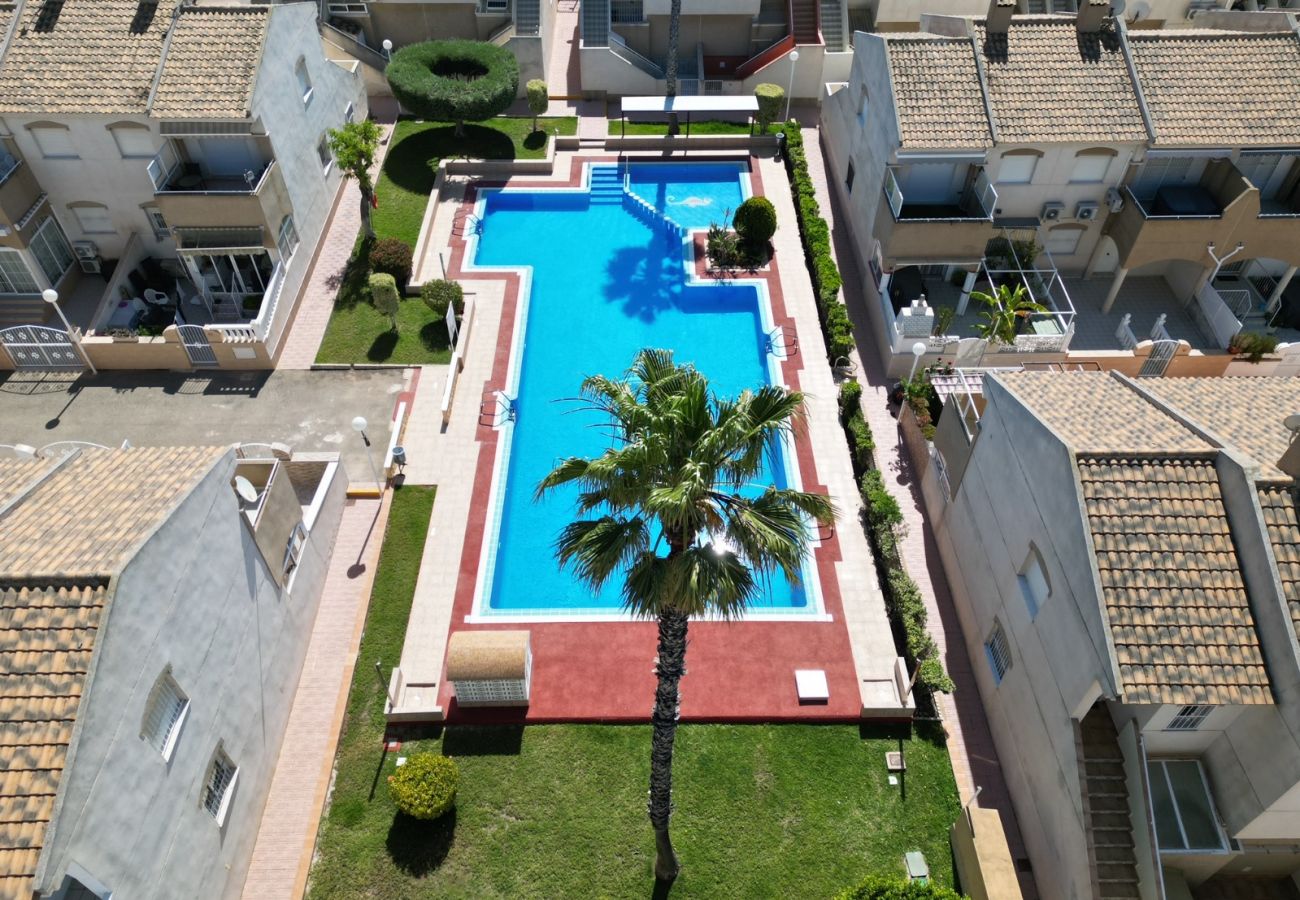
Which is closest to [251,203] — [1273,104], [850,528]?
[850,528]

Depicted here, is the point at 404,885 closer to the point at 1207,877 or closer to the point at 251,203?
the point at 1207,877

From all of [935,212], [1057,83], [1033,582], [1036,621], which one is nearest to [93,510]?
[1036,621]

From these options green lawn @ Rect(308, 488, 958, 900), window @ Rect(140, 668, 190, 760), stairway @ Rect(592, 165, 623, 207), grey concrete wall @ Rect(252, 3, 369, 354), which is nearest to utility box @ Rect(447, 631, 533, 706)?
green lawn @ Rect(308, 488, 958, 900)

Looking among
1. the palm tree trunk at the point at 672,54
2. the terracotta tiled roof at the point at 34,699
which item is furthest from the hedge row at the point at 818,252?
the terracotta tiled roof at the point at 34,699

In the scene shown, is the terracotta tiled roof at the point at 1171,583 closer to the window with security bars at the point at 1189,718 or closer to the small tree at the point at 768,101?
the window with security bars at the point at 1189,718

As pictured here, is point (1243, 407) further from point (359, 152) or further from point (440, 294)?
point (359, 152)

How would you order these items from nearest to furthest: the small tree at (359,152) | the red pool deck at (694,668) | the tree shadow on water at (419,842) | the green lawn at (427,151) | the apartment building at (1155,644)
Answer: the apartment building at (1155,644) → the tree shadow on water at (419,842) → the red pool deck at (694,668) → the small tree at (359,152) → the green lawn at (427,151)

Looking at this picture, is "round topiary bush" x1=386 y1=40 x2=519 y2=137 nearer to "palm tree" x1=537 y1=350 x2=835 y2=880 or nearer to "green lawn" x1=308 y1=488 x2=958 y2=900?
"green lawn" x1=308 y1=488 x2=958 y2=900
